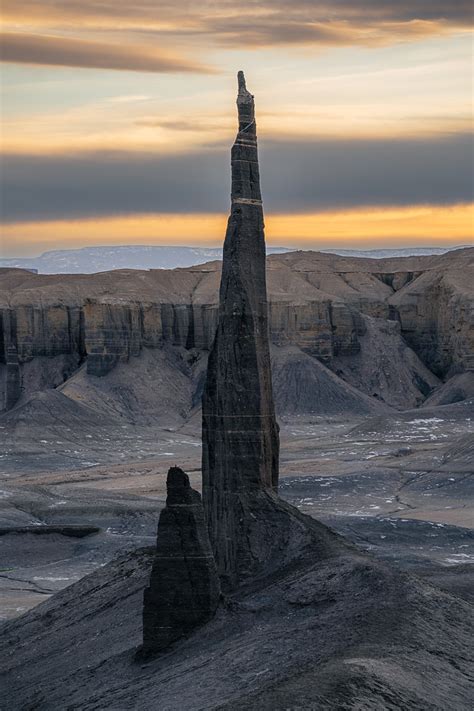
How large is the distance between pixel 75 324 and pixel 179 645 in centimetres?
9434

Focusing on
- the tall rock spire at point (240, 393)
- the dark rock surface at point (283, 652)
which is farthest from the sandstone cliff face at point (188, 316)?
the dark rock surface at point (283, 652)

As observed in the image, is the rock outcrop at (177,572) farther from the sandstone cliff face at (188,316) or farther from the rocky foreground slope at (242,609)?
the sandstone cliff face at (188,316)

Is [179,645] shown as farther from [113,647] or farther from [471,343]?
[471,343]

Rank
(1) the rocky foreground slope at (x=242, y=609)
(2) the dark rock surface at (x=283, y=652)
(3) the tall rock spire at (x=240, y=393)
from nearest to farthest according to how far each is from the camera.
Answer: (2) the dark rock surface at (x=283, y=652), (1) the rocky foreground slope at (x=242, y=609), (3) the tall rock spire at (x=240, y=393)

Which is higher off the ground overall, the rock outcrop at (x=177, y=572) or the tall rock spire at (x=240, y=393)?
the tall rock spire at (x=240, y=393)

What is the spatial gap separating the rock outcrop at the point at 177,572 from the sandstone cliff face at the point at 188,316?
3426 inches

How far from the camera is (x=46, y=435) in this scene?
106m

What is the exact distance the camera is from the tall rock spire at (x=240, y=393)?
34.6 metres

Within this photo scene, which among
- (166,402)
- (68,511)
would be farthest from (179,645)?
(166,402)

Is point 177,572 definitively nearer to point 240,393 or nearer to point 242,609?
point 242,609

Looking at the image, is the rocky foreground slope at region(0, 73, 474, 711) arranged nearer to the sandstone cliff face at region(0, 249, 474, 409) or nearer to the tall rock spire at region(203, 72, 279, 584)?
the tall rock spire at region(203, 72, 279, 584)

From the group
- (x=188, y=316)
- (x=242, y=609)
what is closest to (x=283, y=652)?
(x=242, y=609)

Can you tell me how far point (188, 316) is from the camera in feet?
418

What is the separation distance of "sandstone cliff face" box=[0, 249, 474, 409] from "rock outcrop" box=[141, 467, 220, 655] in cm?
8702
